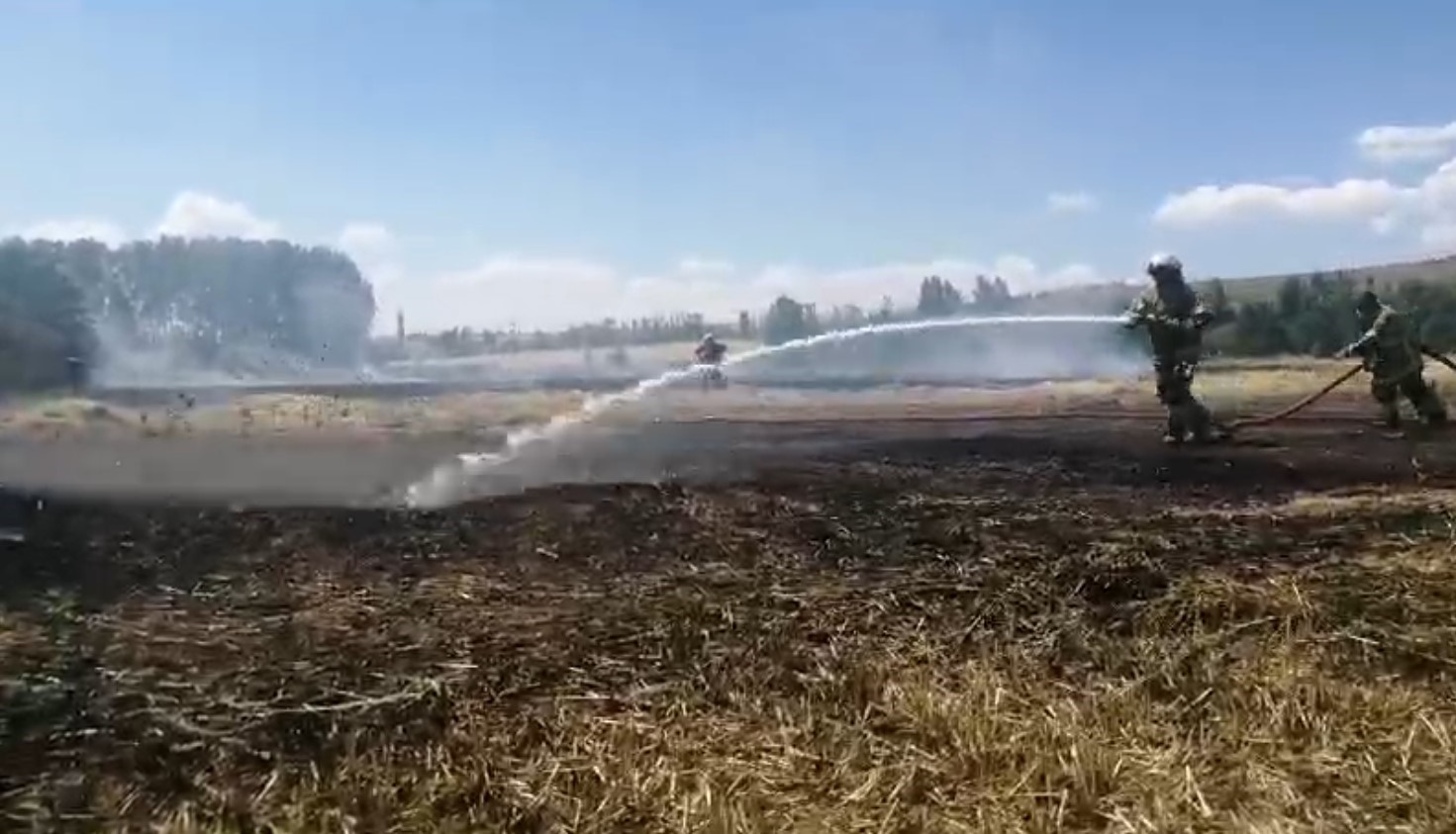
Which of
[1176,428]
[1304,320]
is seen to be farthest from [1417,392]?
[1304,320]

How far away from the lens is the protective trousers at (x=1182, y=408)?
53.5 feet

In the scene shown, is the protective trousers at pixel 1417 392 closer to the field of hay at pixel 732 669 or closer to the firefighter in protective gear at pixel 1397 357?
the firefighter in protective gear at pixel 1397 357

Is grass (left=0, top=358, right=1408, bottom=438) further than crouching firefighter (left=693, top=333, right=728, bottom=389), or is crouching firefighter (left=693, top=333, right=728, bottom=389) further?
crouching firefighter (left=693, top=333, right=728, bottom=389)

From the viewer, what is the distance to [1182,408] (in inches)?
643

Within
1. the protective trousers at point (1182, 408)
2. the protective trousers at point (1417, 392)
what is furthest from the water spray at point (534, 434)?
the protective trousers at point (1417, 392)

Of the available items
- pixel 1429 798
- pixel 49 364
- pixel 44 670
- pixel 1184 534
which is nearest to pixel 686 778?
pixel 1429 798

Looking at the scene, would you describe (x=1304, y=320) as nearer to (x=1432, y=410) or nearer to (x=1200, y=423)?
(x=1432, y=410)

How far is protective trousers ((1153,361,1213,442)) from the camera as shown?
16.3 meters

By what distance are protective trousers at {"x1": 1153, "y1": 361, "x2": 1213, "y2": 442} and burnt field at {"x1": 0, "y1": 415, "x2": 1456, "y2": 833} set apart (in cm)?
556

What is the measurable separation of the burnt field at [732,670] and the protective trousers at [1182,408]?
5.56m

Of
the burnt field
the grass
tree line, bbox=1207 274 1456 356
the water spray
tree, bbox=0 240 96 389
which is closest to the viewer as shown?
the burnt field

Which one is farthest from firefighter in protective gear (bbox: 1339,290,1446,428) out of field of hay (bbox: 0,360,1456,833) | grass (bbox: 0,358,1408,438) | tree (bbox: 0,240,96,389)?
tree (bbox: 0,240,96,389)

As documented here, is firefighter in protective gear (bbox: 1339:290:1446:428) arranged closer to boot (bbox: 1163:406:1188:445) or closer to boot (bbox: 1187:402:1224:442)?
boot (bbox: 1187:402:1224:442)

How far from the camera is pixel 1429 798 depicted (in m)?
5.25
